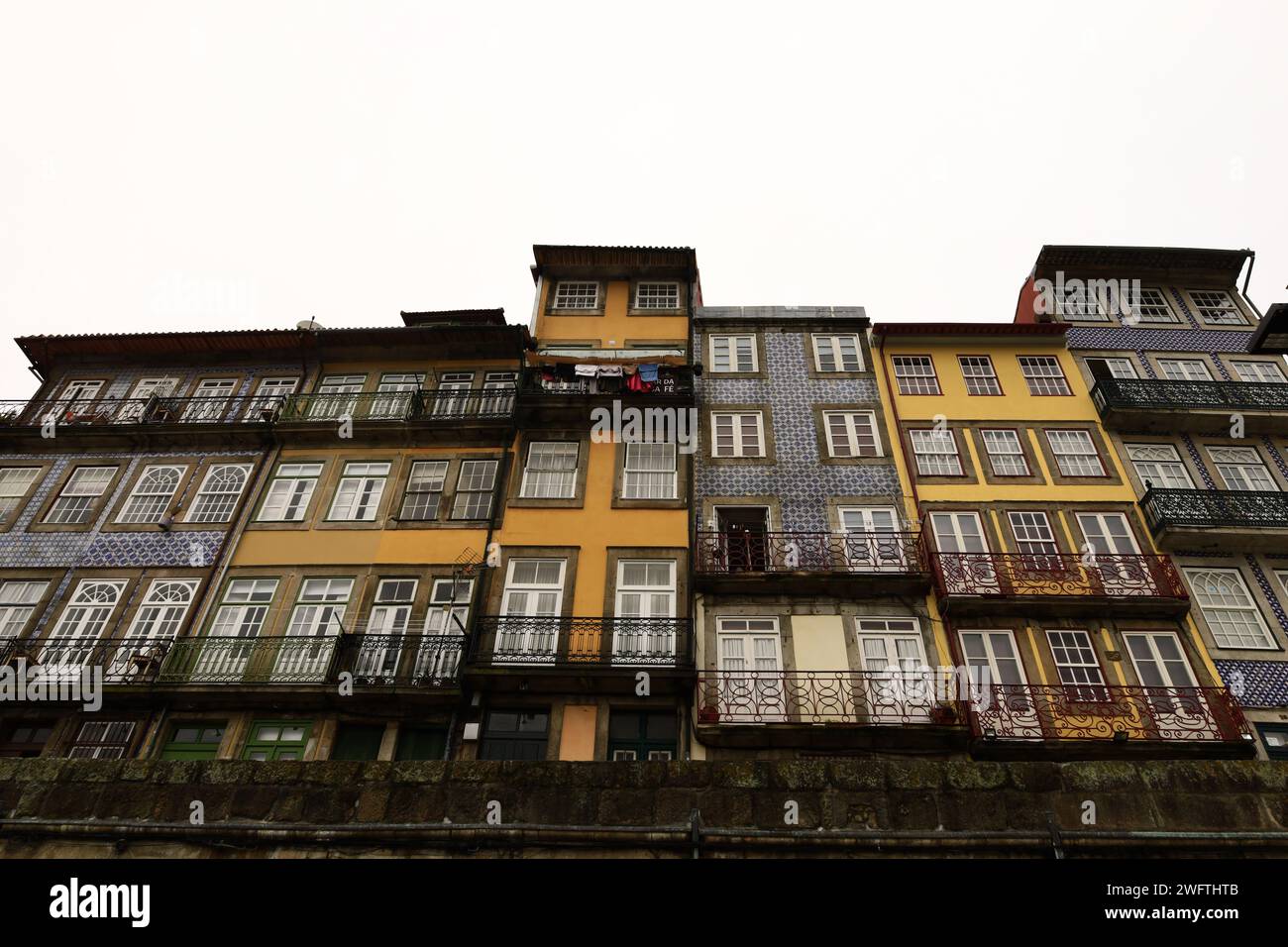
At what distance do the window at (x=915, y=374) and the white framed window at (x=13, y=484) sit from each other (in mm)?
20946

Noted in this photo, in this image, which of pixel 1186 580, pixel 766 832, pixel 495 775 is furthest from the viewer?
pixel 1186 580

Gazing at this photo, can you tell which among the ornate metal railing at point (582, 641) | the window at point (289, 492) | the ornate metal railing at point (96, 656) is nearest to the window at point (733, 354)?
the ornate metal railing at point (582, 641)

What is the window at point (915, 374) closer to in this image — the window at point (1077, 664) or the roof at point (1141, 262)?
the roof at point (1141, 262)

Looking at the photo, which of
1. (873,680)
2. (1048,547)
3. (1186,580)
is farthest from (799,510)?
(1186,580)

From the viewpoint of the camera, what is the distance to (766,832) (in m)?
7.28

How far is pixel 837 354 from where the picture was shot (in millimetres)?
20031

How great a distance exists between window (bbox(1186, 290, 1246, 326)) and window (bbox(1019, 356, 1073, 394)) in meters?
4.96

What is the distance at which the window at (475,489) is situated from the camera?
17172 mm

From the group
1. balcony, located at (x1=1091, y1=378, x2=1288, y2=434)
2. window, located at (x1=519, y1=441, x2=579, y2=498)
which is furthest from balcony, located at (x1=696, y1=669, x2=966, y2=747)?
balcony, located at (x1=1091, y1=378, x2=1288, y2=434)

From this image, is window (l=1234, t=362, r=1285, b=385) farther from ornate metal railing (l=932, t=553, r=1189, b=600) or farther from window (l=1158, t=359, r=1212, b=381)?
ornate metal railing (l=932, t=553, r=1189, b=600)
